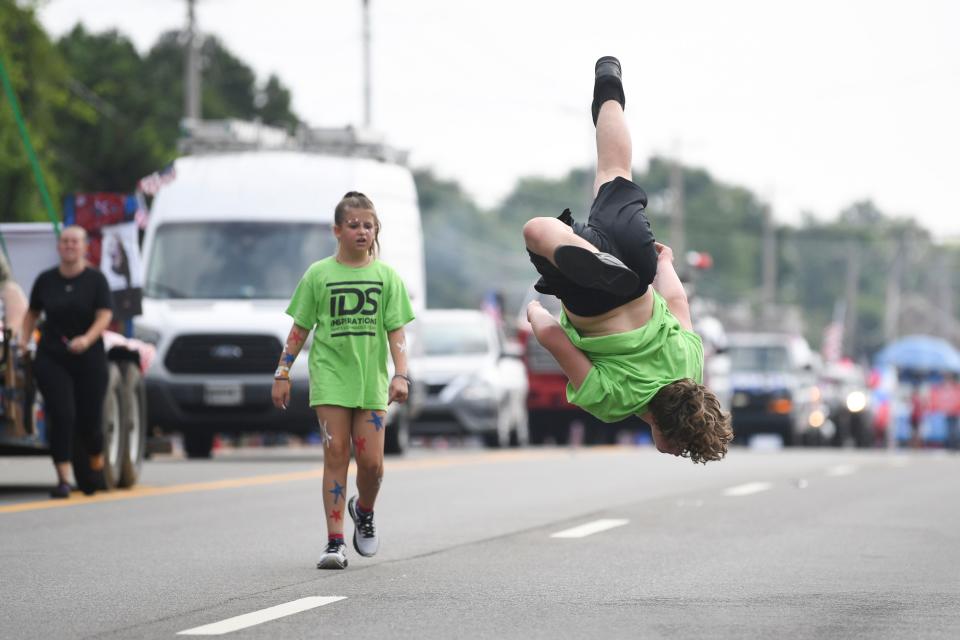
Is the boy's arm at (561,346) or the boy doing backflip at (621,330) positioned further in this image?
the boy's arm at (561,346)

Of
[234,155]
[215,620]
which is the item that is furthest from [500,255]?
[215,620]

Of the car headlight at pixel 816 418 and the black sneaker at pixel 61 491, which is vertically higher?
the car headlight at pixel 816 418

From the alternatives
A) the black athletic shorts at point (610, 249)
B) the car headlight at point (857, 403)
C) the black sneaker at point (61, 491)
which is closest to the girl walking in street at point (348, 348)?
the black athletic shorts at point (610, 249)

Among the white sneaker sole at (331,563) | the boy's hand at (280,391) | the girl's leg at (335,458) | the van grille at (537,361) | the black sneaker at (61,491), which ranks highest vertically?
the van grille at (537,361)

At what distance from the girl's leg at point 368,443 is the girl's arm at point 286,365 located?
378mm

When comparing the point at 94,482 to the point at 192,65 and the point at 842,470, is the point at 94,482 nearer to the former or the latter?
the point at 842,470

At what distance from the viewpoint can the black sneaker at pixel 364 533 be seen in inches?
415

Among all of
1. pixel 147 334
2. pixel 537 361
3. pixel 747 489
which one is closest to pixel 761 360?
pixel 537 361

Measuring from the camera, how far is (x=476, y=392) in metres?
29.0

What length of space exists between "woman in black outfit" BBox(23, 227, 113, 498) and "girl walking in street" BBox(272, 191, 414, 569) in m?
4.74

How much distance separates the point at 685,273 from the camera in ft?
124

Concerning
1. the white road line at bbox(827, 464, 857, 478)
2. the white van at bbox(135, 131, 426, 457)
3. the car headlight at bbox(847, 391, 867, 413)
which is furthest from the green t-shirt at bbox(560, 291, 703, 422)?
the car headlight at bbox(847, 391, 867, 413)

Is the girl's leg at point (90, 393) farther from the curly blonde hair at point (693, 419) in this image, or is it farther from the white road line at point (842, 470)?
the white road line at point (842, 470)

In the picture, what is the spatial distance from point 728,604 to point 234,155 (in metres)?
15.6
